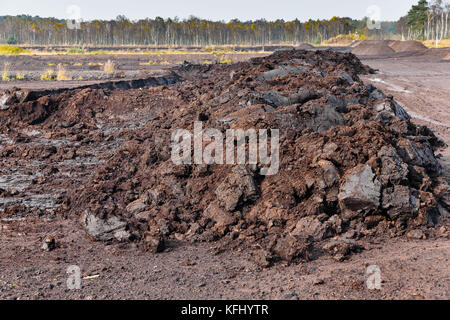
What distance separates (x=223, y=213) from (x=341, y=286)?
2.40 m

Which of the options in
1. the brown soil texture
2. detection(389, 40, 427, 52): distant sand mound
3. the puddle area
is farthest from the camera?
detection(389, 40, 427, 52): distant sand mound

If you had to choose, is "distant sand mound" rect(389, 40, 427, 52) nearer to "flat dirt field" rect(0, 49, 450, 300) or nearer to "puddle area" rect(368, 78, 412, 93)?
"puddle area" rect(368, 78, 412, 93)

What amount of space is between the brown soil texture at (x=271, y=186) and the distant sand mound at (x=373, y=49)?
41863 millimetres

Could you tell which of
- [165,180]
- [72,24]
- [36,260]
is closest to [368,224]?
[165,180]

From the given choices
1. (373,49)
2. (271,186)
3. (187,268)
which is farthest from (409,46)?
(187,268)

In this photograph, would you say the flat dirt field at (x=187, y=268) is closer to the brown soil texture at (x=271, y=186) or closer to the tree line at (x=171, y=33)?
the brown soil texture at (x=271, y=186)

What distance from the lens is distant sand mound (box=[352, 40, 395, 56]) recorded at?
50500 millimetres

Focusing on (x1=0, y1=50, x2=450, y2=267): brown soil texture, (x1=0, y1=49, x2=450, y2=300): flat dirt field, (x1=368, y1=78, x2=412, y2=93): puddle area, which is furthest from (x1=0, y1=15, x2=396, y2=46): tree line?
(x1=0, y1=49, x2=450, y2=300): flat dirt field

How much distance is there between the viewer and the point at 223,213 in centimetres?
720

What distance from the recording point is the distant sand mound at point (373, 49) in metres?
50.5

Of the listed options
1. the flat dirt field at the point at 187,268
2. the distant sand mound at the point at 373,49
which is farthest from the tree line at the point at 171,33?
the flat dirt field at the point at 187,268

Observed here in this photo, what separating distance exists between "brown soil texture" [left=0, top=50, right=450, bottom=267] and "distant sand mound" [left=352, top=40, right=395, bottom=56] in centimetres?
4186
